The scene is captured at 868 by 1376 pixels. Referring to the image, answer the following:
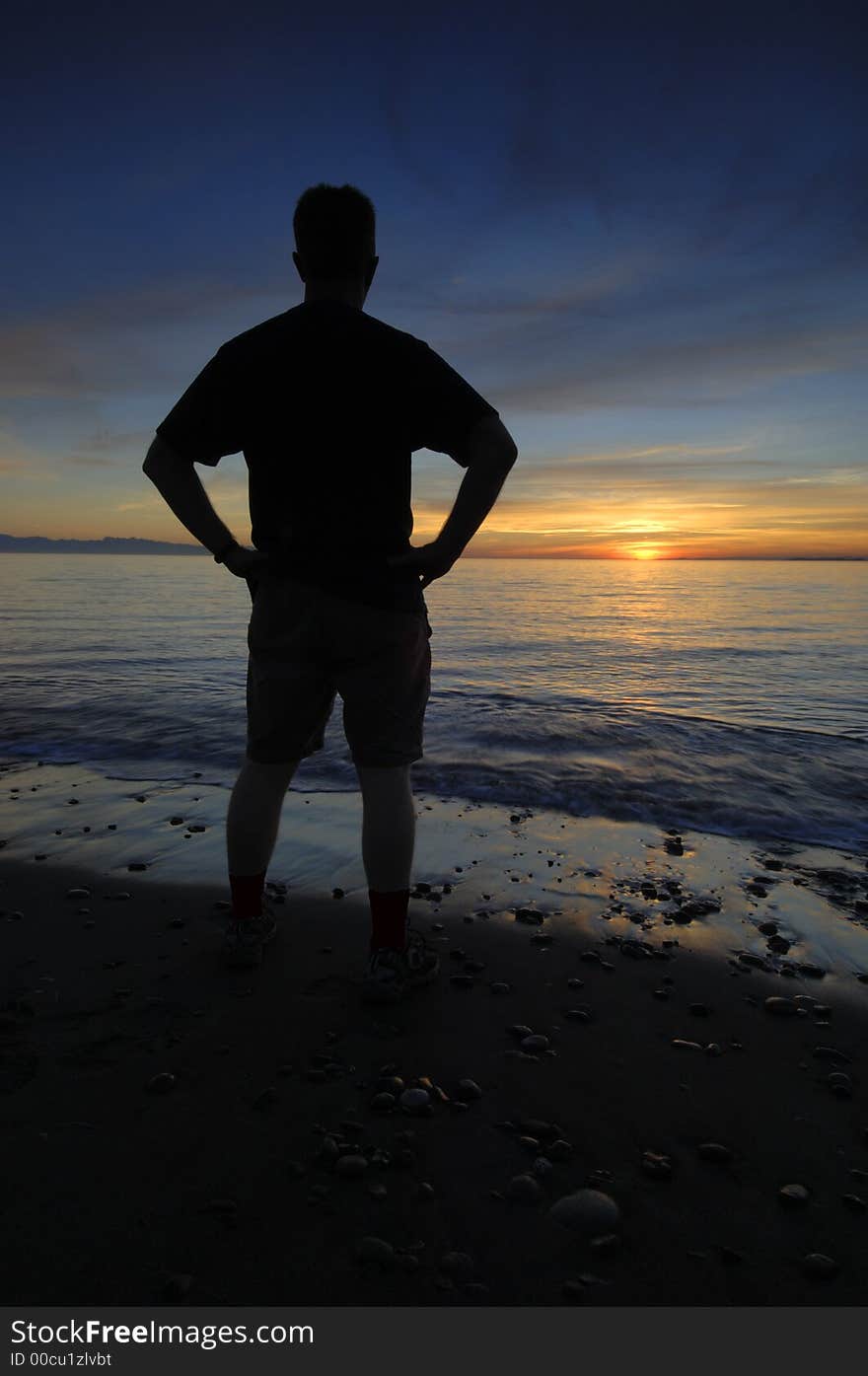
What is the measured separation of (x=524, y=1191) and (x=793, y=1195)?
0.84 metres

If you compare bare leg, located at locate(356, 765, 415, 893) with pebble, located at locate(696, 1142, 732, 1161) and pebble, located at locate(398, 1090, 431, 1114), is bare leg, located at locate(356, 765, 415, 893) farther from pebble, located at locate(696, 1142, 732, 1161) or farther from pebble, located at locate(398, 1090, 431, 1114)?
pebble, located at locate(696, 1142, 732, 1161)

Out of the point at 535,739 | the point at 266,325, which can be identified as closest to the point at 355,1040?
the point at 266,325

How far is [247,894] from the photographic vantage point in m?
3.67

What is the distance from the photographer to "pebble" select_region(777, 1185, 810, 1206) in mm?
2180

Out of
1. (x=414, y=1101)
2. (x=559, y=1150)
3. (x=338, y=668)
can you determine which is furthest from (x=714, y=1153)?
(x=338, y=668)

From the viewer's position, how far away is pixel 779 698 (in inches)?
517

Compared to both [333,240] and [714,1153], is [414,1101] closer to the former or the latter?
[714,1153]

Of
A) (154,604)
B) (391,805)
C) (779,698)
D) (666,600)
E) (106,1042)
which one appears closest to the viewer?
(106,1042)

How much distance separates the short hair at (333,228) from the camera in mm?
3105

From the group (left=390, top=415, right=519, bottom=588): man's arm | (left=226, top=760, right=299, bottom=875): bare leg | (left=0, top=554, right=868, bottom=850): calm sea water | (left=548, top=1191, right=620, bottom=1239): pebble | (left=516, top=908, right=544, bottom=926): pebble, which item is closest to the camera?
(left=548, top=1191, right=620, bottom=1239): pebble

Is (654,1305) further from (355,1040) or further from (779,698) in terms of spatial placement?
(779,698)

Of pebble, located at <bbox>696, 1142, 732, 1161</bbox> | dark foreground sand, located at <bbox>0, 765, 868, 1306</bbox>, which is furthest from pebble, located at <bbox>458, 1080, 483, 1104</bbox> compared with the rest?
pebble, located at <bbox>696, 1142, 732, 1161</bbox>
